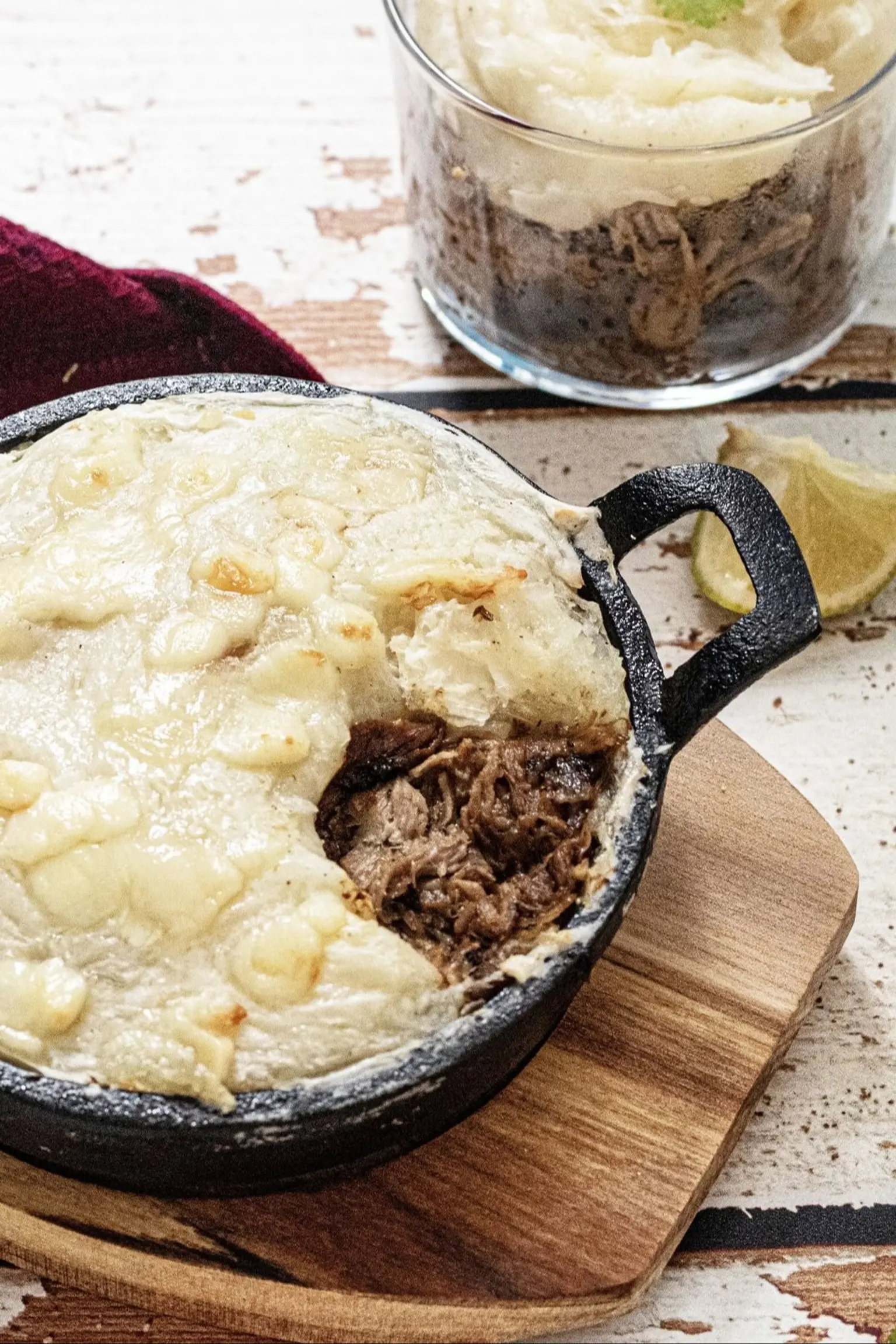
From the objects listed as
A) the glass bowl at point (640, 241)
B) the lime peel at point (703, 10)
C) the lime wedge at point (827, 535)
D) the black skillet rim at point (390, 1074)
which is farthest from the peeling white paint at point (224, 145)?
the black skillet rim at point (390, 1074)

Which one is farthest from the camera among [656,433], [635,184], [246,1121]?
[656,433]

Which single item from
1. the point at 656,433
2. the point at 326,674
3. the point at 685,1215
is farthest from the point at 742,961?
the point at 656,433

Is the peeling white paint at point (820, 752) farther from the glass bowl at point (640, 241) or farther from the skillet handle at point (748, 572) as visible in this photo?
the skillet handle at point (748, 572)

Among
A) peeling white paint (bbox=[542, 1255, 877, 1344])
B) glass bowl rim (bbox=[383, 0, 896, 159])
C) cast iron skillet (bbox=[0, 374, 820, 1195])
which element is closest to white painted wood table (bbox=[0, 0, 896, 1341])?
peeling white paint (bbox=[542, 1255, 877, 1344])

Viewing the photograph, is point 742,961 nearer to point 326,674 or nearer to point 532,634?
point 532,634

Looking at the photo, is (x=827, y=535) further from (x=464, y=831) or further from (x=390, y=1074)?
(x=390, y=1074)

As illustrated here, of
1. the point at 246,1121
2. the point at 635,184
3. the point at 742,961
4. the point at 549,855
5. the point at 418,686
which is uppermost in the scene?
the point at 635,184
